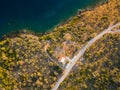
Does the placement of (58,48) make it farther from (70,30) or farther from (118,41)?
(118,41)

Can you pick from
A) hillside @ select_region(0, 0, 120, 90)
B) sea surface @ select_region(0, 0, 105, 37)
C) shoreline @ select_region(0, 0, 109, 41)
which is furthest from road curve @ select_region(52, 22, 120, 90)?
sea surface @ select_region(0, 0, 105, 37)

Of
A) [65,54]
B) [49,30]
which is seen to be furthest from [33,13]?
[65,54]

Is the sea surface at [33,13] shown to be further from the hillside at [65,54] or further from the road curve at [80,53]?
the road curve at [80,53]

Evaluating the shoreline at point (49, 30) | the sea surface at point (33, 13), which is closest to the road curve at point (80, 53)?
the shoreline at point (49, 30)

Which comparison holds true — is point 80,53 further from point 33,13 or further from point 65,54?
point 33,13

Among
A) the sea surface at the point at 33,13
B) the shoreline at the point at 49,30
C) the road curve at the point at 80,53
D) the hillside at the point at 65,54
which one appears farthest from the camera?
the sea surface at the point at 33,13

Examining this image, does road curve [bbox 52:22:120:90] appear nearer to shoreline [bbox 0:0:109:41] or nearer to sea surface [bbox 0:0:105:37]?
shoreline [bbox 0:0:109:41]

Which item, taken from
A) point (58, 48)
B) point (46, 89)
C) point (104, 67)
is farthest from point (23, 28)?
point (104, 67)
